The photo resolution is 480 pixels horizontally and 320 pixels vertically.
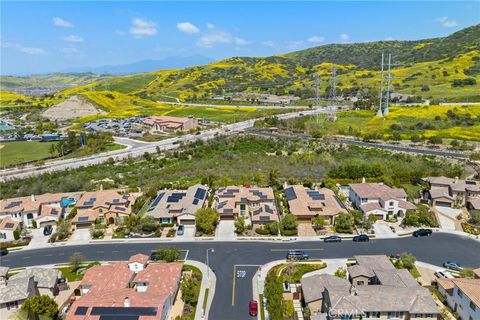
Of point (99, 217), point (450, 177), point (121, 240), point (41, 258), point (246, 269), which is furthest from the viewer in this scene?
point (450, 177)

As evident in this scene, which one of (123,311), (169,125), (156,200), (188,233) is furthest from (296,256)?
(169,125)

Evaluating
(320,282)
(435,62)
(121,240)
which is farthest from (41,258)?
(435,62)

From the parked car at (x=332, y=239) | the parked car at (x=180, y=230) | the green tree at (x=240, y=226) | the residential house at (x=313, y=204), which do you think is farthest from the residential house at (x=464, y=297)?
the parked car at (x=180, y=230)

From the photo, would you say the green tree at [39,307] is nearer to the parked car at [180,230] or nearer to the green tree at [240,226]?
the parked car at [180,230]

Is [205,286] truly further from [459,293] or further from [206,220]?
[459,293]

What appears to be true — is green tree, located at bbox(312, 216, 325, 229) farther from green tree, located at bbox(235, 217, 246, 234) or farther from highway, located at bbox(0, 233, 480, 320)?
green tree, located at bbox(235, 217, 246, 234)

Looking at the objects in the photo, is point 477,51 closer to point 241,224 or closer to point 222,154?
point 222,154

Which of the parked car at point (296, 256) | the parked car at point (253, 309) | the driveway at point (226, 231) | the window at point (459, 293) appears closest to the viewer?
the window at point (459, 293)
